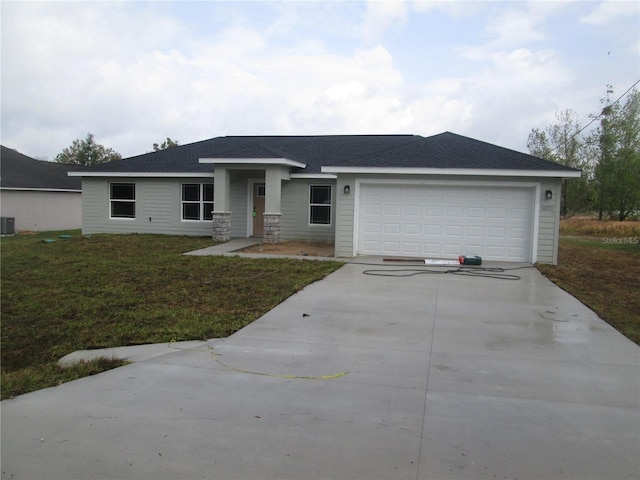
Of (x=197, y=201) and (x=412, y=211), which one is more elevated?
(x=197, y=201)

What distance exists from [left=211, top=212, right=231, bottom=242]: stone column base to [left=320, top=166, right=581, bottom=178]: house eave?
5091 mm

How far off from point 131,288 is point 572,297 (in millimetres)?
8151

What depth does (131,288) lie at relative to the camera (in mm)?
9898

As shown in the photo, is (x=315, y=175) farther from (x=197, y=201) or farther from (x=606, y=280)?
(x=606, y=280)

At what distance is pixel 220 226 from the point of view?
59.6ft

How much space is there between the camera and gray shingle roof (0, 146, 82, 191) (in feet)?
90.3

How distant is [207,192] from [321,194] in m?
4.45

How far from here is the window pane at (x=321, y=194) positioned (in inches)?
755

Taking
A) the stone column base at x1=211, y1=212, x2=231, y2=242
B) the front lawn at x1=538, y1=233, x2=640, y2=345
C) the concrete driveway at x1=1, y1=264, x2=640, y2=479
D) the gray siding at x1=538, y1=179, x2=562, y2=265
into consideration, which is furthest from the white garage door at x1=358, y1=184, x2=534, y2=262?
the concrete driveway at x1=1, y1=264, x2=640, y2=479

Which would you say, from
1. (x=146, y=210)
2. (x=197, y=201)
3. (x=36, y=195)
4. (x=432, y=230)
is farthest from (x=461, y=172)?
(x=36, y=195)

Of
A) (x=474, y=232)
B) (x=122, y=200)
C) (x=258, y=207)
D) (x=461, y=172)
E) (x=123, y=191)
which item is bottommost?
(x=474, y=232)

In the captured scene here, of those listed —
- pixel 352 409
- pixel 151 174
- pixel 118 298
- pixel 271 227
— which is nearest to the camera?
pixel 352 409

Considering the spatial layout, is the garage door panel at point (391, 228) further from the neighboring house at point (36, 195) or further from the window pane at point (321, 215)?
the neighboring house at point (36, 195)

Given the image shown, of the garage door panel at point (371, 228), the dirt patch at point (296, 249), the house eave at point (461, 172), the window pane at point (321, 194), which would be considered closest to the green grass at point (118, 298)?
the dirt patch at point (296, 249)
